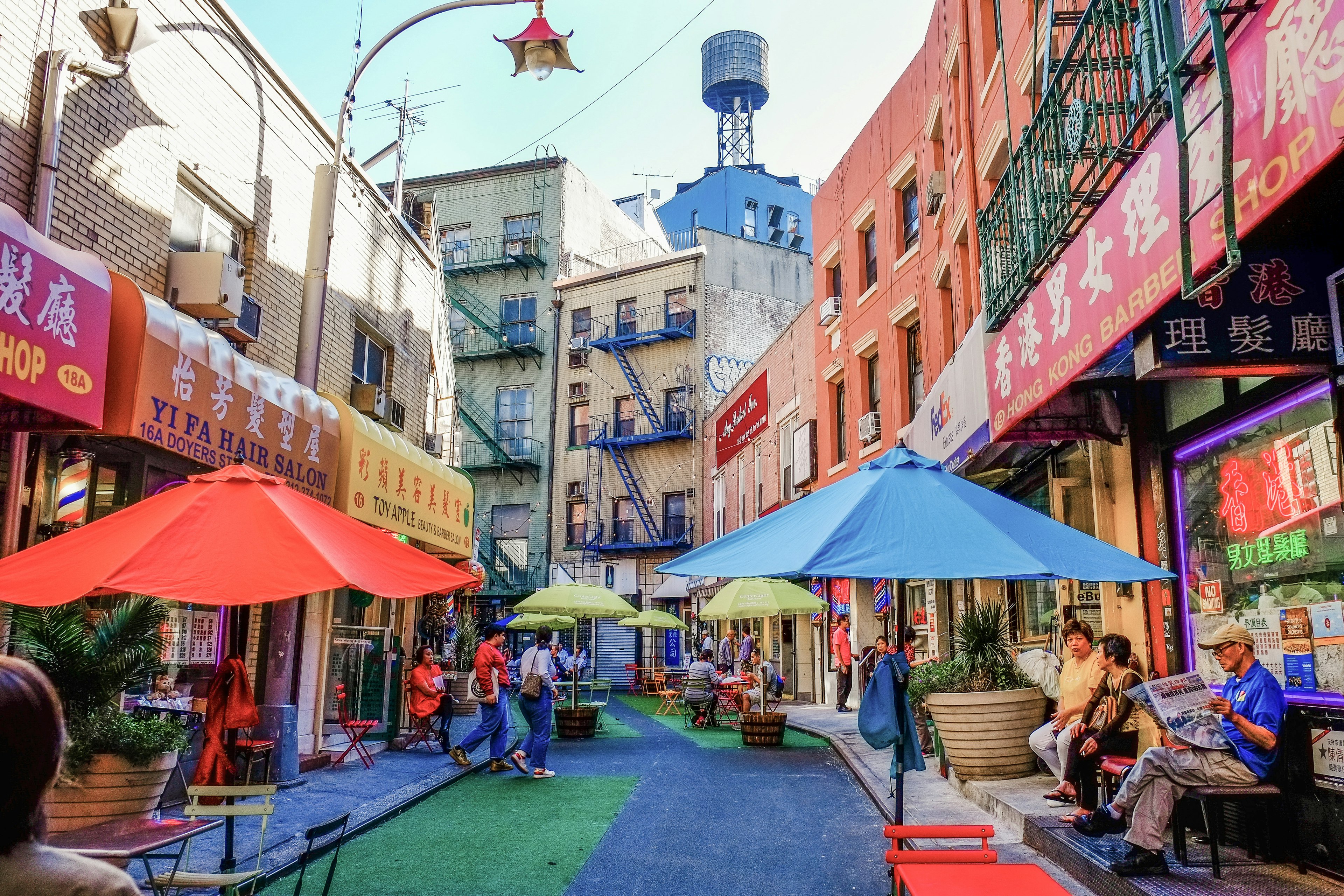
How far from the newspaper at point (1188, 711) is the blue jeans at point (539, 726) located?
7832mm

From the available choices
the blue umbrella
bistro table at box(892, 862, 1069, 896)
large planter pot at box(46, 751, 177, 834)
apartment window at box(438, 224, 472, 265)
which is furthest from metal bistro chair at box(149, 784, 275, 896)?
apartment window at box(438, 224, 472, 265)

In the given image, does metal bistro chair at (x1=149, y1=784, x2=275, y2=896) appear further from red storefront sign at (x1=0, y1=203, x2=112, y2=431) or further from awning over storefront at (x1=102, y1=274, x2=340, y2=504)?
awning over storefront at (x1=102, y1=274, x2=340, y2=504)

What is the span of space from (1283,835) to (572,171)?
37665 millimetres

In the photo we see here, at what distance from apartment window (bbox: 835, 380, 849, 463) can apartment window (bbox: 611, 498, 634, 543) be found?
15700 millimetres

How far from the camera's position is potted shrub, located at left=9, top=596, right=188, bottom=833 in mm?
6160

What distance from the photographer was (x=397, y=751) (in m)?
14.2

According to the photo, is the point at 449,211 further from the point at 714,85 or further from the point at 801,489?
the point at 801,489

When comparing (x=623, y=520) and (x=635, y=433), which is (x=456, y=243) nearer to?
(x=635, y=433)

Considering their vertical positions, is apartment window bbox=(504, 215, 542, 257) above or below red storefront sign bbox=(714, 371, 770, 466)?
above

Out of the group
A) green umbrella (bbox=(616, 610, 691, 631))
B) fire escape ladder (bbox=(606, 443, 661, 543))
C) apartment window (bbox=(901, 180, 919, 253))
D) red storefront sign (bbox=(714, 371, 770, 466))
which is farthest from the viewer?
fire escape ladder (bbox=(606, 443, 661, 543))

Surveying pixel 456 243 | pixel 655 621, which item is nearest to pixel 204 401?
pixel 655 621

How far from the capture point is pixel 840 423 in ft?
75.3

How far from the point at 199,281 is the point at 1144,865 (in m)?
9.40

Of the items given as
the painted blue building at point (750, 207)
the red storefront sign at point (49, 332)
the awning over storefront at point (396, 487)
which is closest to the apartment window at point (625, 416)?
the painted blue building at point (750, 207)
